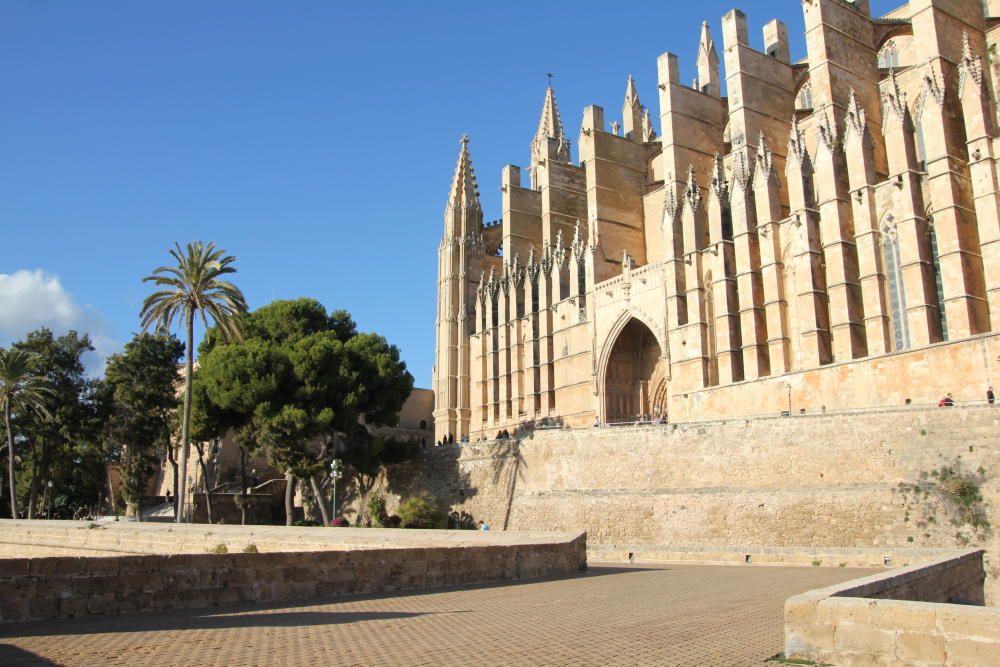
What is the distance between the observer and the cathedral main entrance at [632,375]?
32812 mm

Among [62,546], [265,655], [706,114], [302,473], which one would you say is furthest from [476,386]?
[265,655]

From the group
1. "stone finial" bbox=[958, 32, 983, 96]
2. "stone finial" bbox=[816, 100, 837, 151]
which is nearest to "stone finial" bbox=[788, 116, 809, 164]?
"stone finial" bbox=[816, 100, 837, 151]

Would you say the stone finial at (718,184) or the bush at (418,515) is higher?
the stone finial at (718,184)

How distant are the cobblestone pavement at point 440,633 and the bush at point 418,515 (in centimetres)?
1758

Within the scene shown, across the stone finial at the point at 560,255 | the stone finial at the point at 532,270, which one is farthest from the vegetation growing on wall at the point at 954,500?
the stone finial at the point at 532,270

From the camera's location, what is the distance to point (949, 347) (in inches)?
785

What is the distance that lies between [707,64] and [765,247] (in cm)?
1294

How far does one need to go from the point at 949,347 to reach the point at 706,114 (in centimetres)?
1577

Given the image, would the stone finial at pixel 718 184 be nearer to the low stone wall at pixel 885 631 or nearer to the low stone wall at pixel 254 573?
the low stone wall at pixel 254 573

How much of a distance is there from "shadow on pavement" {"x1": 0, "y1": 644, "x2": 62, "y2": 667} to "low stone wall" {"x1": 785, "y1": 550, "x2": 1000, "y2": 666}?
5153 millimetres

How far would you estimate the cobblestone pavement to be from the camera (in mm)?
5875

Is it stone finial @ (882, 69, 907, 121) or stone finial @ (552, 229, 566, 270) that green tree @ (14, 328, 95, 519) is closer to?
stone finial @ (552, 229, 566, 270)

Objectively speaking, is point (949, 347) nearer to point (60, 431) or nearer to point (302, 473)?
point (302, 473)

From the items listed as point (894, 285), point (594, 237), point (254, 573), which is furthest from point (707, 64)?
point (254, 573)
